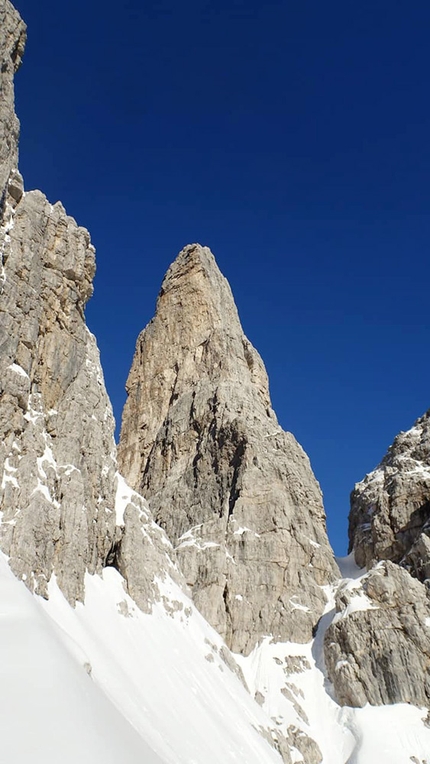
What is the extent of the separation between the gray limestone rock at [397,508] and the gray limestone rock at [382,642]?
24.0 feet

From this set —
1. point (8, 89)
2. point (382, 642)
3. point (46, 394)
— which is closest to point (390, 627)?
point (382, 642)

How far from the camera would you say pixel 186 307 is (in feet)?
325

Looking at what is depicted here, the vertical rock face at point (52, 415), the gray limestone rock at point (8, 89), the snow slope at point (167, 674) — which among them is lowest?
the snow slope at point (167, 674)

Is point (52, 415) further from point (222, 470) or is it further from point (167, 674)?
point (222, 470)

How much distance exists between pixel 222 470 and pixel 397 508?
885 inches

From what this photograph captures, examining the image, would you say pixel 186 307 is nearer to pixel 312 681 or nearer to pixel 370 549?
pixel 370 549

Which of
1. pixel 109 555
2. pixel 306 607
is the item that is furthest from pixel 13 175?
pixel 306 607

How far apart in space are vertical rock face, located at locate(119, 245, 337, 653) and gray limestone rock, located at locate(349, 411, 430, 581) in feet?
27.9

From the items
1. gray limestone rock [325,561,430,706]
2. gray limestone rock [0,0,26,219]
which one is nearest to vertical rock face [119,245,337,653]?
gray limestone rock [325,561,430,706]

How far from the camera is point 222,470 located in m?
72.8

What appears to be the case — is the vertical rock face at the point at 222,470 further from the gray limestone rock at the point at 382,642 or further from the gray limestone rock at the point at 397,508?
the gray limestone rock at the point at 397,508

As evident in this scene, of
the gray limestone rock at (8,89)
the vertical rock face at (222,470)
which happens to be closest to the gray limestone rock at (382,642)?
the vertical rock face at (222,470)

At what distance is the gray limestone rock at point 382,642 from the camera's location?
5325cm

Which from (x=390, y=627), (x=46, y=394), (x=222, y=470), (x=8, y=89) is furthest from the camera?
(x=222, y=470)
